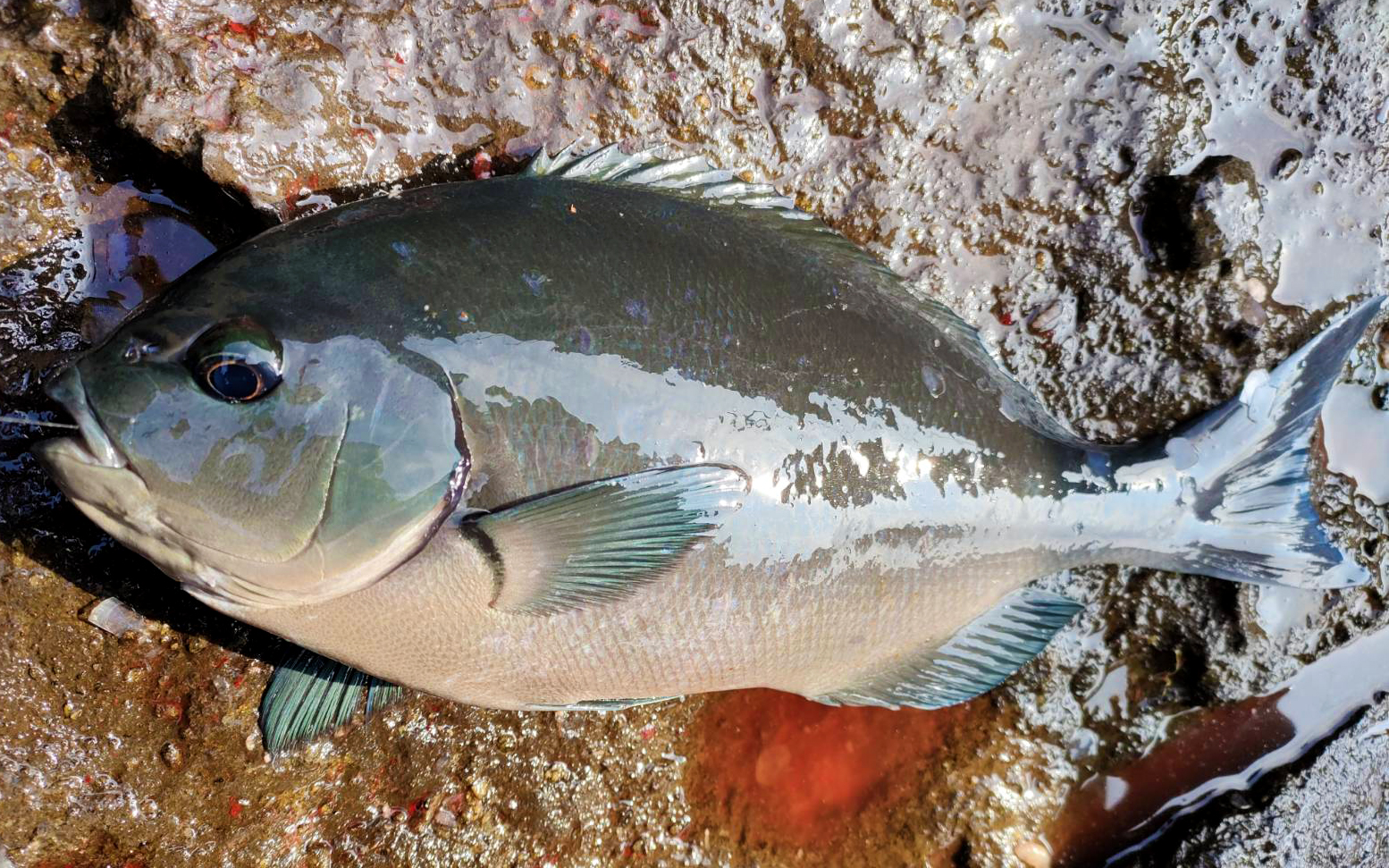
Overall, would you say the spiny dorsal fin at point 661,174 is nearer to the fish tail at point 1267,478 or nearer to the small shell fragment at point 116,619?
the fish tail at point 1267,478

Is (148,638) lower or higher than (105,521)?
lower

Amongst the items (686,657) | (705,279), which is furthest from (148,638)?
(705,279)

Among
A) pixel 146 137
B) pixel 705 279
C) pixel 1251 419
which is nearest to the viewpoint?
pixel 705 279

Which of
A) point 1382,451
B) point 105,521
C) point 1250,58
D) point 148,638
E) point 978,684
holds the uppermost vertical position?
point 1250,58

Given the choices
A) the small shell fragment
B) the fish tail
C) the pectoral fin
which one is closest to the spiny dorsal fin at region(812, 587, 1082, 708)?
the fish tail

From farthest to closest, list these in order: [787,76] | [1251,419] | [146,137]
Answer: [787,76] → [1251,419] → [146,137]

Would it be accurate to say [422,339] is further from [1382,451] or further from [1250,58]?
[1382,451]
